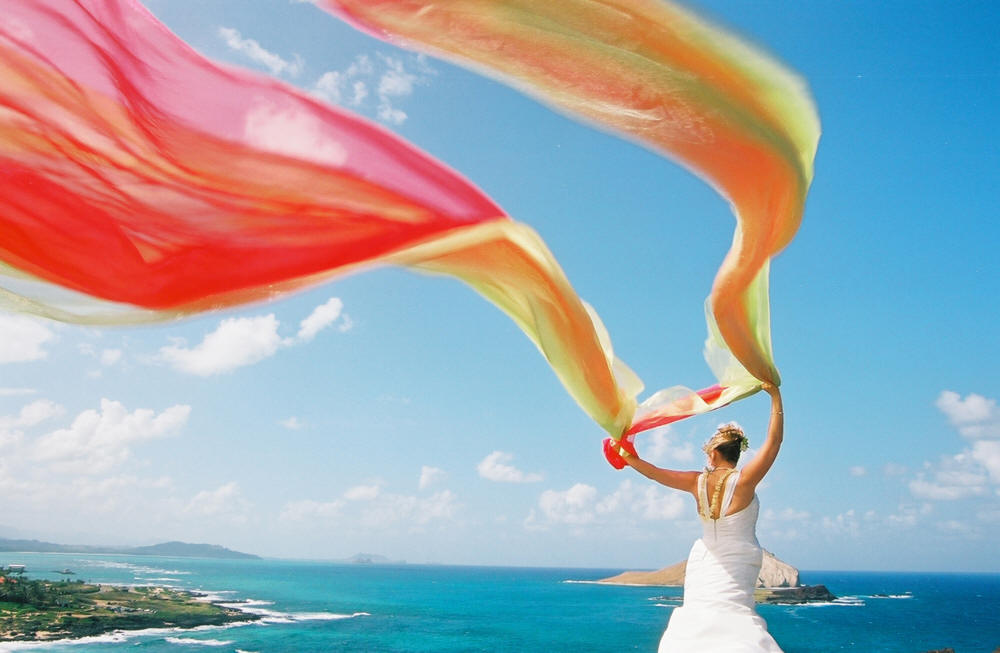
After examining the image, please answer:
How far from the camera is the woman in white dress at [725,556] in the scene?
3.68 metres

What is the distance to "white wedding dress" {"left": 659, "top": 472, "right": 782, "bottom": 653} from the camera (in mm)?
3635

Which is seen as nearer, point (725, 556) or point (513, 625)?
point (725, 556)

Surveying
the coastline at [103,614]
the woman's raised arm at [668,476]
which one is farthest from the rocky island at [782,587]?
the woman's raised arm at [668,476]

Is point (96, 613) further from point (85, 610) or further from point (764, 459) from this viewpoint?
point (764, 459)

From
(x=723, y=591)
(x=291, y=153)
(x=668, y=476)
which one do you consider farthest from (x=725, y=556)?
(x=291, y=153)

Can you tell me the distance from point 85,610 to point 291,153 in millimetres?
93057

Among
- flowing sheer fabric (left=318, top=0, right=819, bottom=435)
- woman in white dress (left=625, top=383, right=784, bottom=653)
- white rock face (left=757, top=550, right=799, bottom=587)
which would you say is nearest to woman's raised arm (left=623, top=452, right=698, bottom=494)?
woman in white dress (left=625, top=383, right=784, bottom=653)

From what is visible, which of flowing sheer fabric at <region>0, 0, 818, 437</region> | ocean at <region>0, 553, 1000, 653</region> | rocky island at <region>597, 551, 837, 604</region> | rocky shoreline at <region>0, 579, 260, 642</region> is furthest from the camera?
rocky island at <region>597, 551, 837, 604</region>

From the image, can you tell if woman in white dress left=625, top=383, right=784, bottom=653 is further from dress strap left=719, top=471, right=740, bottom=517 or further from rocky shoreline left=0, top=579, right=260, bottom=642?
rocky shoreline left=0, top=579, right=260, bottom=642

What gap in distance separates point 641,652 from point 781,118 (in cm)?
7469

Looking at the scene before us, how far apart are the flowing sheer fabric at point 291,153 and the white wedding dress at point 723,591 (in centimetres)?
130

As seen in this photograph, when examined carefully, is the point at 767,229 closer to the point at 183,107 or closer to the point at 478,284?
the point at 478,284

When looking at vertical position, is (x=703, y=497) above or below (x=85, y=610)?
above

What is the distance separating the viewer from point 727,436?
13.7ft
